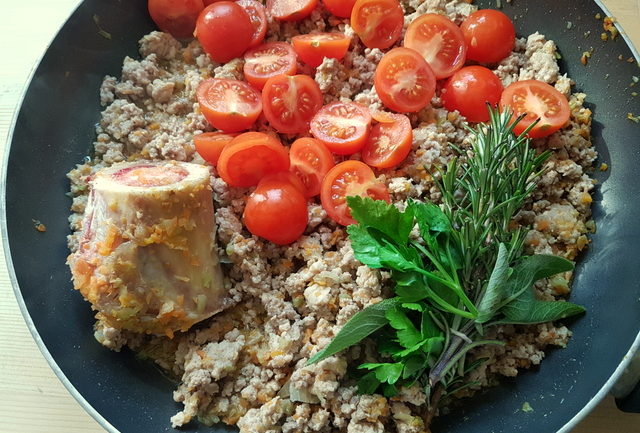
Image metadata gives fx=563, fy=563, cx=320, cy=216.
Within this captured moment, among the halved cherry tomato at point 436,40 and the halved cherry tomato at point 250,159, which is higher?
the halved cherry tomato at point 436,40

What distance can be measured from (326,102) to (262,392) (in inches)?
41.1

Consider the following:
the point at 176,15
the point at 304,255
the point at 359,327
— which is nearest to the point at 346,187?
the point at 304,255

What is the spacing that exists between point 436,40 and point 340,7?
1.29 feet

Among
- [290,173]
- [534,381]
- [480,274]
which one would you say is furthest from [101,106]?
[534,381]

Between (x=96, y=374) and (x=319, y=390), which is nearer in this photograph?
(x=319, y=390)

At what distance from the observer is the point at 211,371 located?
1766mm

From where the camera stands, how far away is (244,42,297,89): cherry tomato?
208 centimetres

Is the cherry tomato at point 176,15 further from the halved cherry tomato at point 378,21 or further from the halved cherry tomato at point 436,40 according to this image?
the halved cherry tomato at point 436,40

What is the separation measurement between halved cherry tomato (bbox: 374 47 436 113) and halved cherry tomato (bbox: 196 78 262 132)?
0.46 meters

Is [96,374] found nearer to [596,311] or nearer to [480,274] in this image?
[480,274]

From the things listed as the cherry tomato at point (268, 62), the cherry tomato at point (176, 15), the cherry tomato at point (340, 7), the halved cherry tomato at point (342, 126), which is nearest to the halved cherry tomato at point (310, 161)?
the halved cherry tomato at point (342, 126)

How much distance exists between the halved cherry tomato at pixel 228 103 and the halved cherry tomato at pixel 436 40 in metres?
0.61

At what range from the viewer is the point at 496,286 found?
1.56m

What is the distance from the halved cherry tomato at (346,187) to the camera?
187cm
